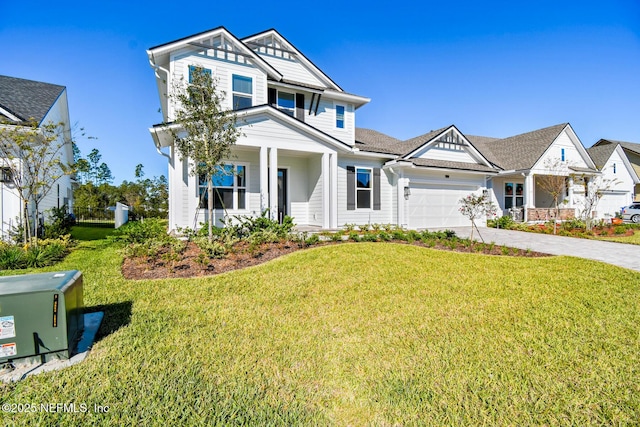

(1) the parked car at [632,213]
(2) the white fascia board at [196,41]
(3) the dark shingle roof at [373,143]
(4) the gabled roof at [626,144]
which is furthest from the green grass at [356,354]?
(4) the gabled roof at [626,144]

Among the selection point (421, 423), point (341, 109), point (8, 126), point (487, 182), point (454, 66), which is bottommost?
point (421, 423)

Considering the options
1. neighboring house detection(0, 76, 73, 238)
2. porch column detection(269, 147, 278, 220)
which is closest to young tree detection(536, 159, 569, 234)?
porch column detection(269, 147, 278, 220)

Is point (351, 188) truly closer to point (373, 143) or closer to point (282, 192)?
point (282, 192)

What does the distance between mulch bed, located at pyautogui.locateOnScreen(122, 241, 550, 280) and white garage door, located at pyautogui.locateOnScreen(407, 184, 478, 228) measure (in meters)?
5.99

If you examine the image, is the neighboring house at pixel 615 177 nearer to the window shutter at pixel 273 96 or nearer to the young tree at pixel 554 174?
the young tree at pixel 554 174

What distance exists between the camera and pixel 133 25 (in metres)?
11.8

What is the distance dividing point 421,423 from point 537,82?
18415 mm

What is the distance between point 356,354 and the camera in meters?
3.26

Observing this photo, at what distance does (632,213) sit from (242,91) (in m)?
29.2

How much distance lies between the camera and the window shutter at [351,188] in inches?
534

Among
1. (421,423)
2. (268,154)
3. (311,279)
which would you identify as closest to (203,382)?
(421,423)

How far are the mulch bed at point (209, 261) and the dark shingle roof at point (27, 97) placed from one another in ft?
25.0

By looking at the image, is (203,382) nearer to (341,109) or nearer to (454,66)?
(341,109)

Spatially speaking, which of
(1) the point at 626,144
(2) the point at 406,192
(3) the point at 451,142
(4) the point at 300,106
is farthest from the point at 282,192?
(1) the point at 626,144
